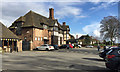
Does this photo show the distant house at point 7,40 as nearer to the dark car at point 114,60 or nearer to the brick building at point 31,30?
the brick building at point 31,30

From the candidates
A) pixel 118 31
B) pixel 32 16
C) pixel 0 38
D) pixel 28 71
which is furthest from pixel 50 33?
pixel 28 71

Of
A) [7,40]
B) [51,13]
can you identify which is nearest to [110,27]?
[51,13]

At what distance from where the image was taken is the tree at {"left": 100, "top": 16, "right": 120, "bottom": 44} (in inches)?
1843

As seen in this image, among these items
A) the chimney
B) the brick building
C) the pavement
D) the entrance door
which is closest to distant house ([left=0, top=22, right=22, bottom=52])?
the entrance door

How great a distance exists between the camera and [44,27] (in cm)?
3884

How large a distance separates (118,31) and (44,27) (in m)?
27.1

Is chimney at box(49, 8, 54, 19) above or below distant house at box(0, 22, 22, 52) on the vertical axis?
above

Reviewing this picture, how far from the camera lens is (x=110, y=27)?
47.7 metres

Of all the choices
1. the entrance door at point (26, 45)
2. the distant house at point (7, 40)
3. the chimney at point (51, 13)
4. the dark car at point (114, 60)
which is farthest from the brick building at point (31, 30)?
the dark car at point (114, 60)

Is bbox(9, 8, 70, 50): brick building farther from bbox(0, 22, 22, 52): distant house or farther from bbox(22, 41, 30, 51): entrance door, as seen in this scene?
bbox(0, 22, 22, 52): distant house

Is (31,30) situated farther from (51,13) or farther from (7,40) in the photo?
(51,13)

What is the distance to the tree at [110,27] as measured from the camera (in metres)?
46.8

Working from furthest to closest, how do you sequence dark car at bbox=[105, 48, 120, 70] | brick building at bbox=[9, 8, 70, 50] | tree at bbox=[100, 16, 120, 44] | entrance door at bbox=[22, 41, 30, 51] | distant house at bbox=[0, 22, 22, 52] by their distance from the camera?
tree at bbox=[100, 16, 120, 44] < brick building at bbox=[9, 8, 70, 50] < entrance door at bbox=[22, 41, 30, 51] < distant house at bbox=[0, 22, 22, 52] < dark car at bbox=[105, 48, 120, 70]

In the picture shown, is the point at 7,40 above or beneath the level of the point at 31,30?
beneath
